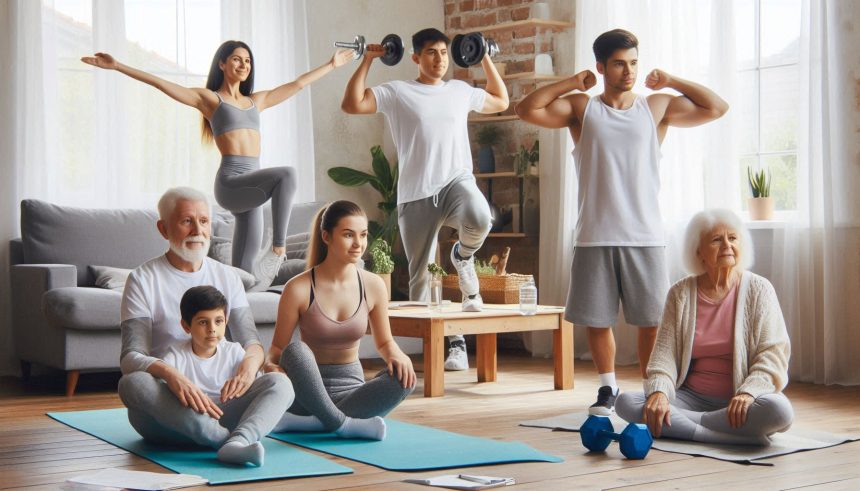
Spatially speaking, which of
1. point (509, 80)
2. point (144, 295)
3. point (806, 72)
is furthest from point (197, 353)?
point (509, 80)

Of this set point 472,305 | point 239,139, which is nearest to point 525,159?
point 472,305

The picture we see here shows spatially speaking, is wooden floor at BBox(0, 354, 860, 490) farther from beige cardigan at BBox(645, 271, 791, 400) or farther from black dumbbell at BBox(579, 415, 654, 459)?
beige cardigan at BBox(645, 271, 791, 400)

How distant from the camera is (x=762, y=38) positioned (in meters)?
5.84

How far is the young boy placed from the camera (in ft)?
10.4

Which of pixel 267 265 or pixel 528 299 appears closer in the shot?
pixel 267 265

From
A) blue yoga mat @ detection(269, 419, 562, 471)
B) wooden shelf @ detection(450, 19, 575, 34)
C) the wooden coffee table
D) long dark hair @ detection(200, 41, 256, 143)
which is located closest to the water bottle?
the wooden coffee table

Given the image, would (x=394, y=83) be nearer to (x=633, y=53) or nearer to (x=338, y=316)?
(x=633, y=53)

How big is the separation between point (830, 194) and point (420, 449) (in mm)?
2786

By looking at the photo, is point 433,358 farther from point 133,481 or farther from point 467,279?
point 133,481

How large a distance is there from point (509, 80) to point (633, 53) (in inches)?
116

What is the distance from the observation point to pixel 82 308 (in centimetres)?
492

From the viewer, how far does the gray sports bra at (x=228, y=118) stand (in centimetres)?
462

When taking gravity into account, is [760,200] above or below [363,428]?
above

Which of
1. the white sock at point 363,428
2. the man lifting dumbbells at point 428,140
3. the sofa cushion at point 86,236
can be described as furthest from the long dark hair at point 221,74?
the white sock at point 363,428
